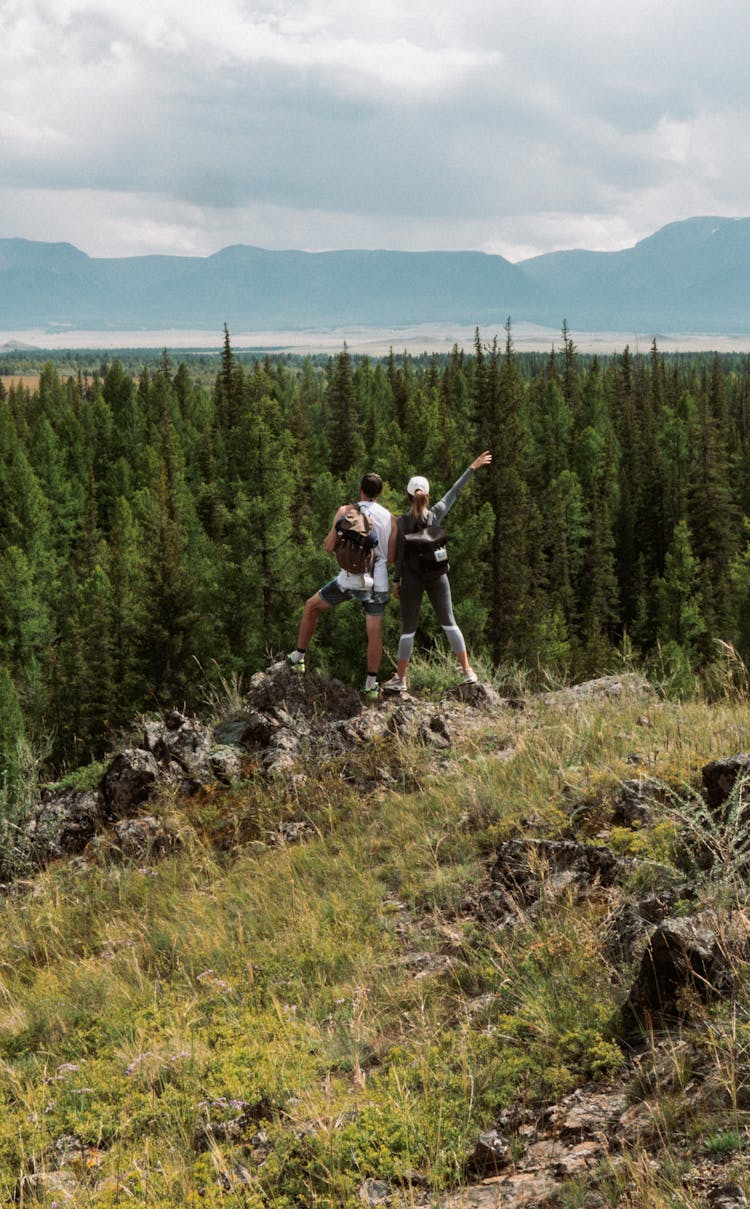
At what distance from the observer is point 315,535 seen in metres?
42.5

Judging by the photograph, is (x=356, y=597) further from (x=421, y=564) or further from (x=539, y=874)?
(x=539, y=874)

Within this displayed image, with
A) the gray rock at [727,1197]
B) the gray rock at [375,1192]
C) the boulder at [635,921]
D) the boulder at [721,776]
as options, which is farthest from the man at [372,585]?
the gray rock at [727,1197]

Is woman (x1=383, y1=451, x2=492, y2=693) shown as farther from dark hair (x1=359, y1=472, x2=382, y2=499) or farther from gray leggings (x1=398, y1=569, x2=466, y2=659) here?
dark hair (x1=359, y1=472, x2=382, y2=499)

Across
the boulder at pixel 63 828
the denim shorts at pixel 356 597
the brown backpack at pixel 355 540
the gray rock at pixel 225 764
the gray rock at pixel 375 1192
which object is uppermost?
the brown backpack at pixel 355 540

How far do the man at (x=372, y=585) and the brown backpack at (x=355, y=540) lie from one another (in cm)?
5

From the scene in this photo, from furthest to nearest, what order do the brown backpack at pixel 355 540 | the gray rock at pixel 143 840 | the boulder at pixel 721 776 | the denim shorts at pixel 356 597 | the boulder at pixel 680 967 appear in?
A: the denim shorts at pixel 356 597 → the brown backpack at pixel 355 540 → the gray rock at pixel 143 840 → the boulder at pixel 721 776 → the boulder at pixel 680 967

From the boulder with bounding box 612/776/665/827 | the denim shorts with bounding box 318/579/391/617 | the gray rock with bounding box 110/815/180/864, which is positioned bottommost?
the gray rock with bounding box 110/815/180/864

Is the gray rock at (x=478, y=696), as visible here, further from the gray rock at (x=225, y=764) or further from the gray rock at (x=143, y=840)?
the gray rock at (x=143, y=840)

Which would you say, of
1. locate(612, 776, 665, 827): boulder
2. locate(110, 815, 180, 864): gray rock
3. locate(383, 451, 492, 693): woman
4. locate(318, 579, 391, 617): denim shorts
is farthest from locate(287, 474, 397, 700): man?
locate(612, 776, 665, 827): boulder

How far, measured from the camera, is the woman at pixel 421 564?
10234mm

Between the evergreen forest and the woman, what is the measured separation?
62.5 inches

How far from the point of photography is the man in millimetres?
10047

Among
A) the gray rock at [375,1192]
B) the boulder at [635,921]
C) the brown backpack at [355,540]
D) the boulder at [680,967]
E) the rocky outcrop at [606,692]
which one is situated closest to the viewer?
the gray rock at [375,1192]

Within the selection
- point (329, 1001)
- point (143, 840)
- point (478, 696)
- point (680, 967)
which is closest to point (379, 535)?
point (478, 696)
